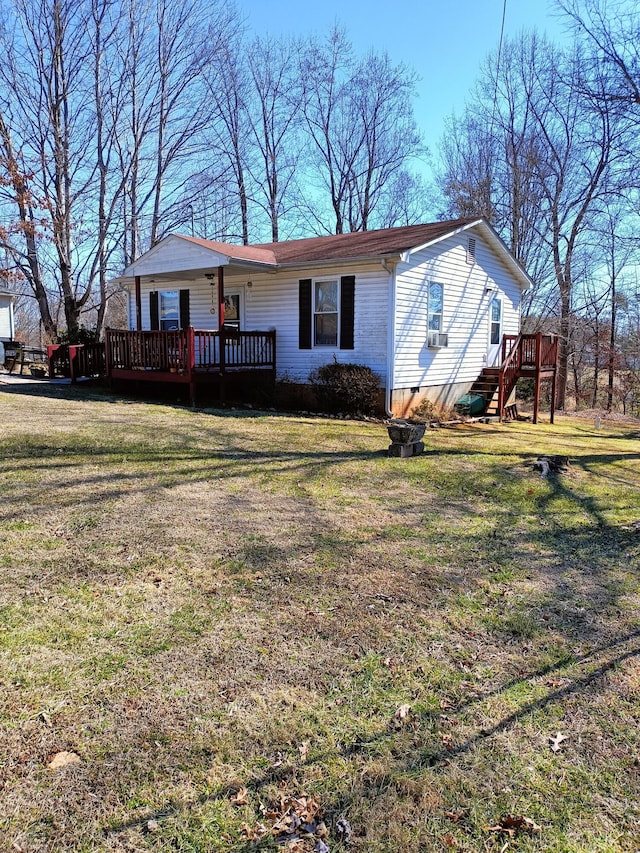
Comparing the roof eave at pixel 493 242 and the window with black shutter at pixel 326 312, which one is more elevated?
the roof eave at pixel 493 242

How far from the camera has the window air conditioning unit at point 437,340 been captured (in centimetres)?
1359

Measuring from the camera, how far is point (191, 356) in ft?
39.3

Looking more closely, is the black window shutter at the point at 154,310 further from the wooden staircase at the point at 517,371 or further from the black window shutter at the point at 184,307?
the wooden staircase at the point at 517,371

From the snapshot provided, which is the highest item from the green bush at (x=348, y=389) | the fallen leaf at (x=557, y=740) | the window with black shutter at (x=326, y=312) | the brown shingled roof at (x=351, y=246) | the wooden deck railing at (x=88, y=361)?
the brown shingled roof at (x=351, y=246)

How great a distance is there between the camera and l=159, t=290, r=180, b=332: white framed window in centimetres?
1579

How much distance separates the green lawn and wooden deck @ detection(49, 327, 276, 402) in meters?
6.29

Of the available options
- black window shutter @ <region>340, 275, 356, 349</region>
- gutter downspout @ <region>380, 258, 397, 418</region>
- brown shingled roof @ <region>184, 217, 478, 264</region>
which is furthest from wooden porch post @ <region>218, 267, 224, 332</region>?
gutter downspout @ <region>380, 258, 397, 418</region>

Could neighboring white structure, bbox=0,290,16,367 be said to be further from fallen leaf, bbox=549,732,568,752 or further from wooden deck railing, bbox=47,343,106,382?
fallen leaf, bbox=549,732,568,752

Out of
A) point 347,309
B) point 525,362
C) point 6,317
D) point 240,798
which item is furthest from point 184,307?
point 6,317

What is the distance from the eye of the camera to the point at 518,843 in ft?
6.40

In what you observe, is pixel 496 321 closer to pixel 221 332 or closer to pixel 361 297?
pixel 361 297

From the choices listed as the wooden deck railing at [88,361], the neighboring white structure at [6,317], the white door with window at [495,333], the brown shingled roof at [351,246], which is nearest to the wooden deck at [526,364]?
the white door with window at [495,333]

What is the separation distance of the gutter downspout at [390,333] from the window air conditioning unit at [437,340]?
1691mm

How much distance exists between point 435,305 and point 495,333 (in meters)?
4.06
